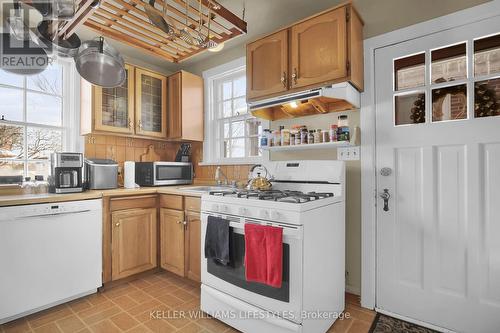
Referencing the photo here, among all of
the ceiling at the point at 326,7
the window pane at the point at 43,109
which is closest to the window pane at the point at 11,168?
the window pane at the point at 43,109

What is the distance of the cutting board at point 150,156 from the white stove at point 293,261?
1702 millimetres

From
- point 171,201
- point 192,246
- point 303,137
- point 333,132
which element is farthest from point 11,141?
point 333,132

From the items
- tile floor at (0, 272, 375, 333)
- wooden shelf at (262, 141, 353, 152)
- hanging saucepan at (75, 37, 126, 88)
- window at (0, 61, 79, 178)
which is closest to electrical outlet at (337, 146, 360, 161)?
wooden shelf at (262, 141, 353, 152)

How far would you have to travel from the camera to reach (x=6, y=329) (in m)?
1.75

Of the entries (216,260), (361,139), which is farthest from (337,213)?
(216,260)

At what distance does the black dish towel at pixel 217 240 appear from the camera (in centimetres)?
174

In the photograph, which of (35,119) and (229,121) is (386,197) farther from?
(35,119)

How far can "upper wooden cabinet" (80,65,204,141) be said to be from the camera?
2.65 meters

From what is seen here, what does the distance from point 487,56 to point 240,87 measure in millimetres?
2184

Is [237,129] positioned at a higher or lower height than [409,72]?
lower

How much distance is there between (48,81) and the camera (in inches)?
105

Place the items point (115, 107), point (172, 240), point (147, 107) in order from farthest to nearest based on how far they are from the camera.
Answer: point (147, 107) → point (115, 107) → point (172, 240)

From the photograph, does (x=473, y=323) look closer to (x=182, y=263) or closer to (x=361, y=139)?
(x=361, y=139)

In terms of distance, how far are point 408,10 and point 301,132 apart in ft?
3.79
